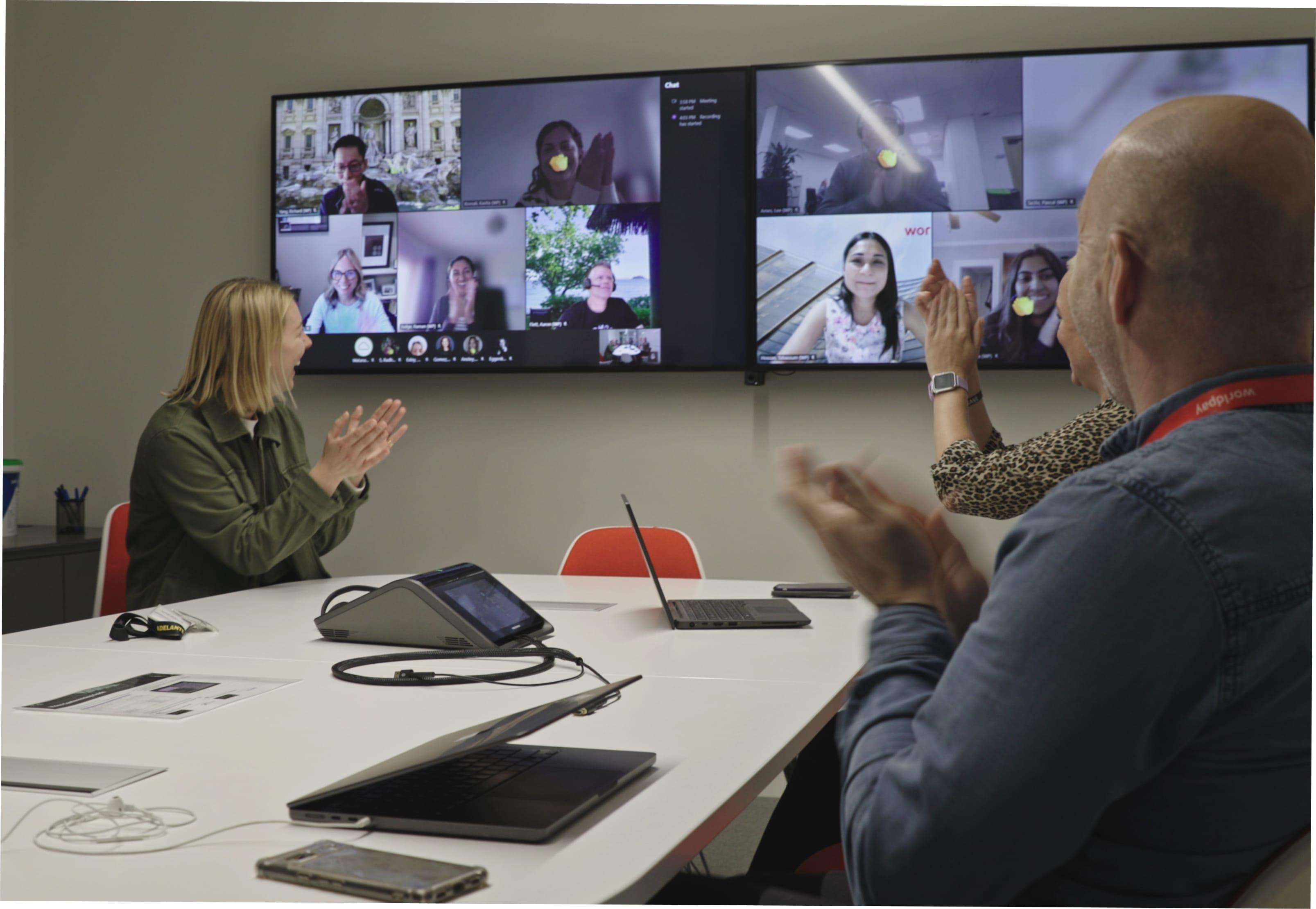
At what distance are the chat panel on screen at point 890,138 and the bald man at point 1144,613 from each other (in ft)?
8.25

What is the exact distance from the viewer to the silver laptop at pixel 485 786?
0.94 meters

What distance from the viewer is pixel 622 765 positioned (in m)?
1.10

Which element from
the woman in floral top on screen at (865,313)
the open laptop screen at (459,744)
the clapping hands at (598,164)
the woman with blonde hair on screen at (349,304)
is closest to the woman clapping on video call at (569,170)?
the clapping hands at (598,164)

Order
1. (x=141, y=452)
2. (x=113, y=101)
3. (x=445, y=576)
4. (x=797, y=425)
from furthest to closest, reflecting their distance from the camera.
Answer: (x=113, y=101) → (x=797, y=425) → (x=141, y=452) → (x=445, y=576)

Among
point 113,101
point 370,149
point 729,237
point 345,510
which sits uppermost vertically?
point 113,101

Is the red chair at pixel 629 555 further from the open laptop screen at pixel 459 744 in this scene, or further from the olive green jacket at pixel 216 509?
the open laptop screen at pixel 459 744

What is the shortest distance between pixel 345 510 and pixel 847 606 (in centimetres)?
126

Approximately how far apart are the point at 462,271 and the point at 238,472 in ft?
4.32

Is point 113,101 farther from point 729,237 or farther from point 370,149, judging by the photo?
point 729,237

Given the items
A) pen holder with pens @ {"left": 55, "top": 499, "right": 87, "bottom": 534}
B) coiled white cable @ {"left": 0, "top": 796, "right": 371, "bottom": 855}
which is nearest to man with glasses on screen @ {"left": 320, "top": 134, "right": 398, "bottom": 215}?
pen holder with pens @ {"left": 55, "top": 499, "right": 87, "bottom": 534}

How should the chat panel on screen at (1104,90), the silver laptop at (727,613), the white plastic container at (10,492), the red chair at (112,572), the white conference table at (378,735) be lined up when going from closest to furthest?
the white conference table at (378,735) → the silver laptop at (727,613) → the red chair at (112,572) → the chat panel on screen at (1104,90) → the white plastic container at (10,492)

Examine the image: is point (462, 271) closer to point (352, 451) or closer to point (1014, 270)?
point (352, 451)

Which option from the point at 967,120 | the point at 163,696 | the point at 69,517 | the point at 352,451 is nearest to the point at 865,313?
the point at 967,120

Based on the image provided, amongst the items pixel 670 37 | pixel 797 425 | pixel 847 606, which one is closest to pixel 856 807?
pixel 847 606
